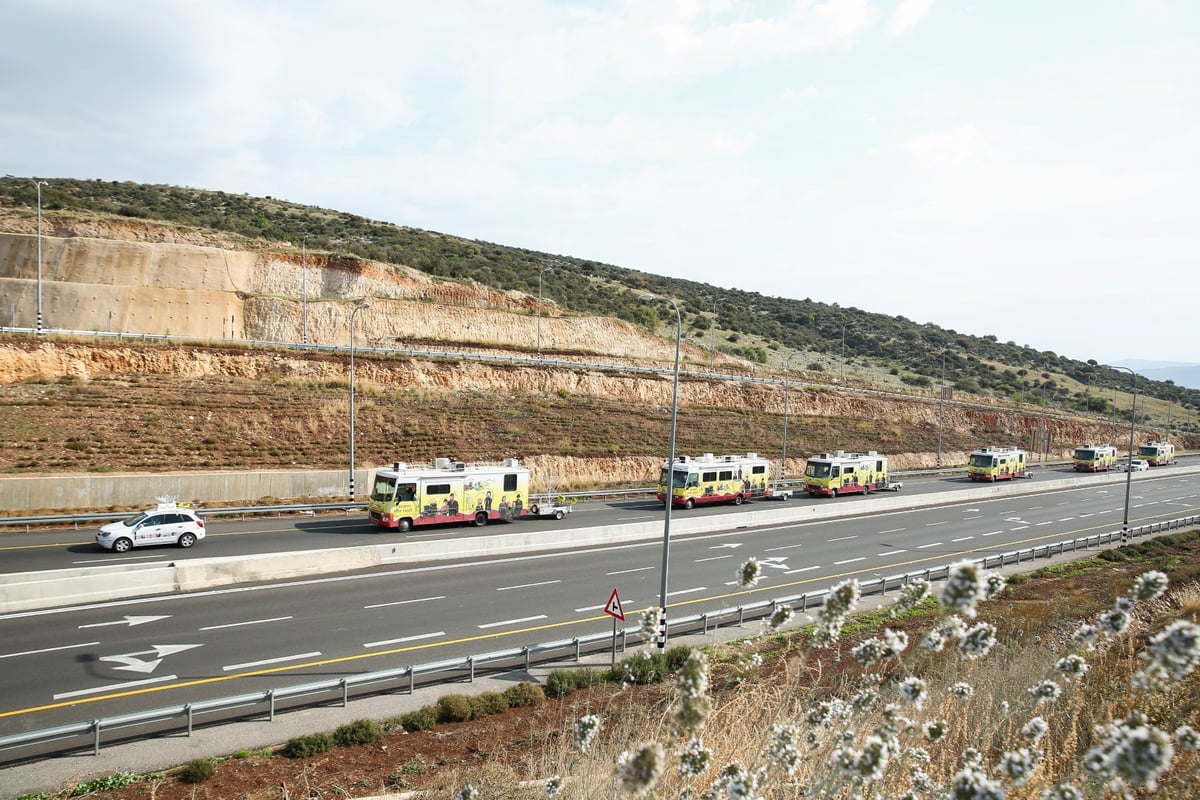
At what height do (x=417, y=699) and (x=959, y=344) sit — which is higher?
(x=959, y=344)

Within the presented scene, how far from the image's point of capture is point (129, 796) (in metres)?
10.0

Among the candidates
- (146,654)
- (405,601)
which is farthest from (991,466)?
(146,654)

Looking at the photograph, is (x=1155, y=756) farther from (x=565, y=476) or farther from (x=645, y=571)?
(x=565, y=476)

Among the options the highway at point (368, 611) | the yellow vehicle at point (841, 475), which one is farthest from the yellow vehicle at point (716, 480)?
the highway at point (368, 611)

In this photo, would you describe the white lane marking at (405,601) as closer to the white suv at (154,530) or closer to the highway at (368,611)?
the highway at (368,611)

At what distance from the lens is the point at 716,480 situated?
39.7m

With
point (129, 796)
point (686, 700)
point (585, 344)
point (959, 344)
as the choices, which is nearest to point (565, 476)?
point (585, 344)

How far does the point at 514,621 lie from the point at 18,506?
24595 mm

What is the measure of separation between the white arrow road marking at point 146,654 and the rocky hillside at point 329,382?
879 inches

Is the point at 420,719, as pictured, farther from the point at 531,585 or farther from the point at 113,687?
the point at 531,585

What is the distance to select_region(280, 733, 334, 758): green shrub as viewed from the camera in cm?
1149

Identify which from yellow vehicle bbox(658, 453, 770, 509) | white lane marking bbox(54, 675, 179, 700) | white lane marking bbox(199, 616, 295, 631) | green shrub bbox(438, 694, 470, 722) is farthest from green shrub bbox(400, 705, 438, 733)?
yellow vehicle bbox(658, 453, 770, 509)

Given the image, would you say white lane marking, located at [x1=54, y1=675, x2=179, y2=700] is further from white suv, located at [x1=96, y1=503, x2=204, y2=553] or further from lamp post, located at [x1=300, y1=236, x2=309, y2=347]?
lamp post, located at [x1=300, y1=236, x2=309, y2=347]

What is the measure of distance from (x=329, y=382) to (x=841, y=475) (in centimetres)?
3465
